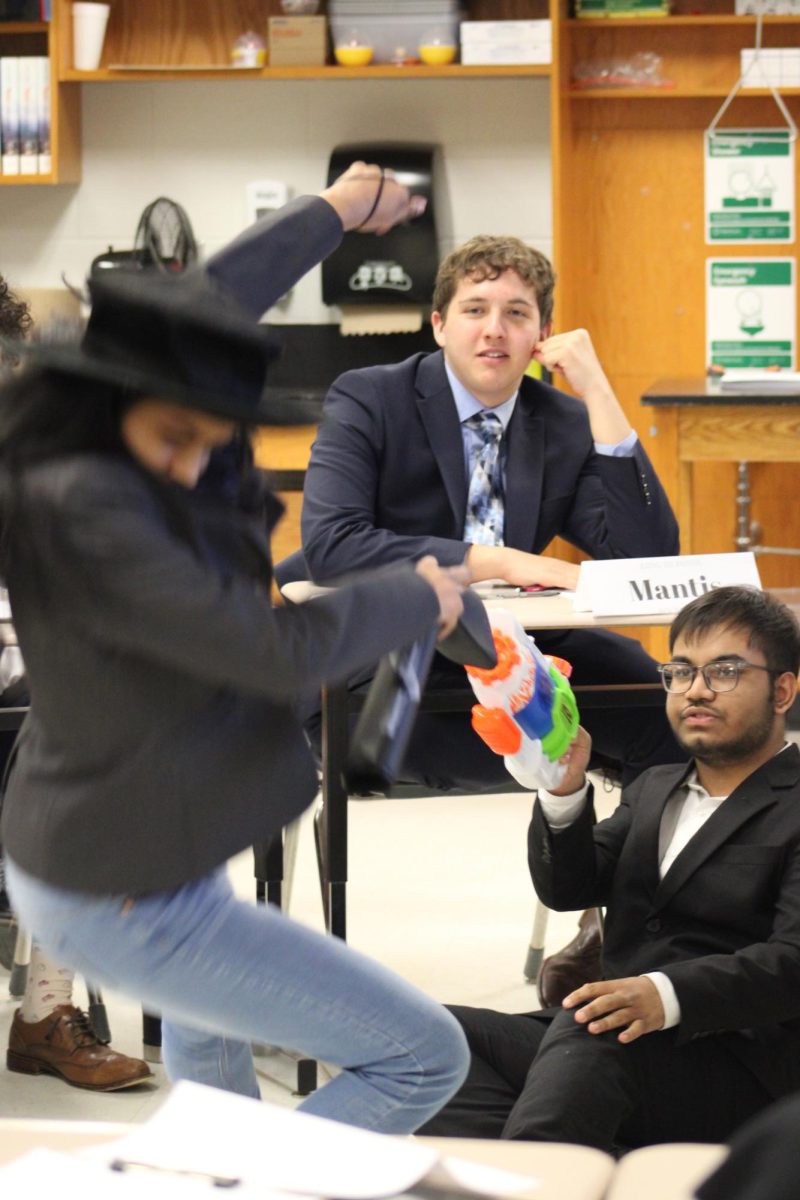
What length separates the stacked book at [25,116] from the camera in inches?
208

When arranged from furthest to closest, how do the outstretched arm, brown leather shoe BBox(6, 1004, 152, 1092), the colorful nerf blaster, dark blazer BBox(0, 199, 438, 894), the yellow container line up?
the yellow container → brown leather shoe BBox(6, 1004, 152, 1092) → the colorful nerf blaster → the outstretched arm → dark blazer BBox(0, 199, 438, 894)

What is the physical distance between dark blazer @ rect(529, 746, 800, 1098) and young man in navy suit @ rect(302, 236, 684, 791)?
2.52 feet

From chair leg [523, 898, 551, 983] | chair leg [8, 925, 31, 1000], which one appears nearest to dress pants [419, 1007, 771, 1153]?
chair leg [523, 898, 551, 983]

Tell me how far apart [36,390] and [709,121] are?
479 centimetres

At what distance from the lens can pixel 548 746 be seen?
1942mm

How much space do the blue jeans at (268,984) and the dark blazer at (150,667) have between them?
0.04 m

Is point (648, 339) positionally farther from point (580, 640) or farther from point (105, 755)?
point (105, 755)

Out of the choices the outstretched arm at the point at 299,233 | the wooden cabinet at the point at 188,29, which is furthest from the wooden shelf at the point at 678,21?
the outstretched arm at the point at 299,233

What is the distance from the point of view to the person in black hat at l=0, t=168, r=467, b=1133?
1.24m

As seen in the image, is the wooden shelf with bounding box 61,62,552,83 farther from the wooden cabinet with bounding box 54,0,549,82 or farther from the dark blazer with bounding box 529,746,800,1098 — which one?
the dark blazer with bounding box 529,746,800,1098

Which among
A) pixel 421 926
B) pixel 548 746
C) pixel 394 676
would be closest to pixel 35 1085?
pixel 421 926

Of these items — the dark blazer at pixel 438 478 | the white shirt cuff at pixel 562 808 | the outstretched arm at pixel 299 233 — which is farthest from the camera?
the dark blazer at pixel 438 478

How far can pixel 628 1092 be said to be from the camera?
181 cm

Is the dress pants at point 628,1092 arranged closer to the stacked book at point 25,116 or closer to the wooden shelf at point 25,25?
the stacked book at point 25,116
